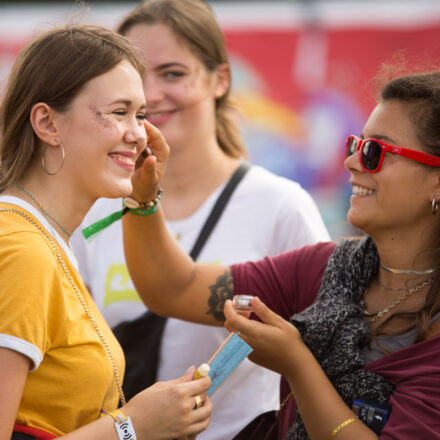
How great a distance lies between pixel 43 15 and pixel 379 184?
27.8ft

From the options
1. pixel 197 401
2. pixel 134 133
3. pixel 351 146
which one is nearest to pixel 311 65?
pixel 351 146

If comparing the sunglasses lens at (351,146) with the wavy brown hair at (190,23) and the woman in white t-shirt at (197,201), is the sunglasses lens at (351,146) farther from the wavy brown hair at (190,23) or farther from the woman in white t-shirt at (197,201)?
the wavy brown hair at (190,23)

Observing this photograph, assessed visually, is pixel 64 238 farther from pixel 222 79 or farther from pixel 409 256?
pixel 222 79

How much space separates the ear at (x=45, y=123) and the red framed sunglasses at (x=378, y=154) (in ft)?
3.48

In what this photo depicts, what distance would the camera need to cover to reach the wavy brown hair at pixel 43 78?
2086mm

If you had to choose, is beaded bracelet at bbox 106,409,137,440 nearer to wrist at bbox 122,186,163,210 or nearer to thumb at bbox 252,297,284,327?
thumb at bbox 252,297,284,327

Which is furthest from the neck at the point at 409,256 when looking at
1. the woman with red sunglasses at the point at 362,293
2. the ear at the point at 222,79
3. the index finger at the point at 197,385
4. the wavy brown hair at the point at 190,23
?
the ear at the point at 222,79

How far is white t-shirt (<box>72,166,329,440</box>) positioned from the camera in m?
2.89

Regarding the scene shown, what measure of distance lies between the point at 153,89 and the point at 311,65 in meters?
5.95

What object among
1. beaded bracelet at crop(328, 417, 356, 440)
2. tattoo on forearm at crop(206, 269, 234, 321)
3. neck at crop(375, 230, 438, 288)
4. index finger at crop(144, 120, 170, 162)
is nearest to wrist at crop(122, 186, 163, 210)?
index finger at crop(144, 120, 170, 162)

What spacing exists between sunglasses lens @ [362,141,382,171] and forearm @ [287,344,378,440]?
0.69 meters

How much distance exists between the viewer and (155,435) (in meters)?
1.95

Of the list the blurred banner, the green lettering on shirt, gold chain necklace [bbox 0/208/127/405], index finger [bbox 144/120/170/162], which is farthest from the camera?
the blurred banner

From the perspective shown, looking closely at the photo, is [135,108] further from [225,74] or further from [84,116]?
[225,74]
